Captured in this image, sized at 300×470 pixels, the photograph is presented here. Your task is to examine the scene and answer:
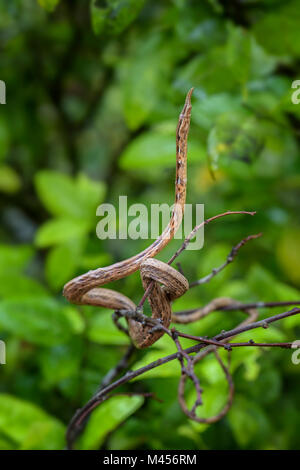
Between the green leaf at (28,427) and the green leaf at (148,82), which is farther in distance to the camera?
the green leaf at (148,82)

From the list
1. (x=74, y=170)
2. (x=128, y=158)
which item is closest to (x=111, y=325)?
(x=128, y=158)

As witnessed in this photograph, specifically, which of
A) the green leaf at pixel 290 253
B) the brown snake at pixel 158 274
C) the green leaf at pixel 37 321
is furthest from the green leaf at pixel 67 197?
the brown snake at pixel 158 274

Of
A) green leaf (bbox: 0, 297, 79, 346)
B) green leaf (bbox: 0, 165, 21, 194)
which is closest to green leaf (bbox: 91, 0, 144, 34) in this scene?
green leaf (bbox: 0, 297, 79, 346)

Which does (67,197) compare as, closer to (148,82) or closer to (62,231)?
(62,231)

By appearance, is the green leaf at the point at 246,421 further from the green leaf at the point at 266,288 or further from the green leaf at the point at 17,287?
the green leaf at the point at 17,287
